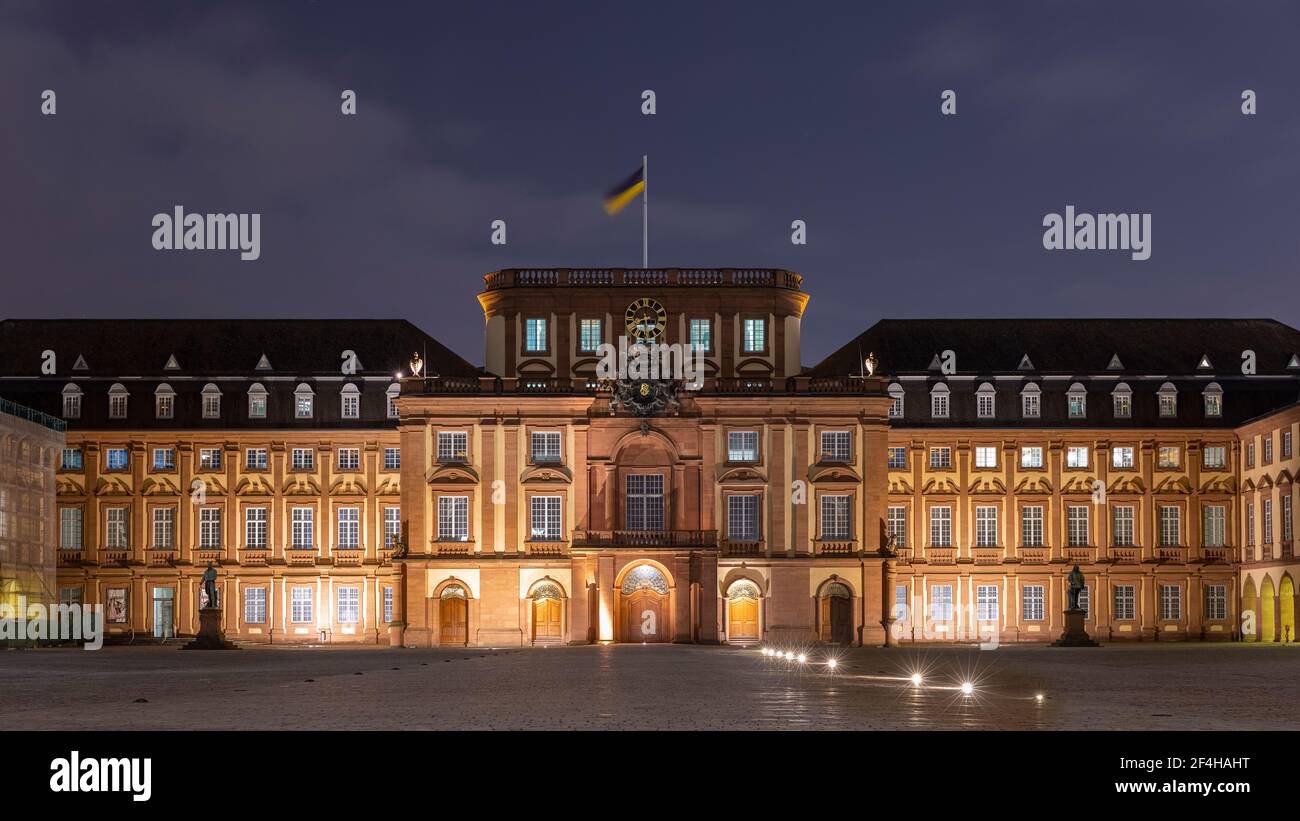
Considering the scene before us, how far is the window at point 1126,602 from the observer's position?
96438 millimetres

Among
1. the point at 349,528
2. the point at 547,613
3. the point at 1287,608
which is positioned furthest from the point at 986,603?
the point at 349,528

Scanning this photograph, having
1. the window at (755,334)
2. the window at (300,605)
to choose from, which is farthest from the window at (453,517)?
the window at (755,334)

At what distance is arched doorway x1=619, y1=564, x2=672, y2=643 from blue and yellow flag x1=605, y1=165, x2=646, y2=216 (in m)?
17.3

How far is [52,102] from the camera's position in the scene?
66.5m

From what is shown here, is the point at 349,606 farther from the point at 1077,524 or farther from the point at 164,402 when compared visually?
the point at 1077,524

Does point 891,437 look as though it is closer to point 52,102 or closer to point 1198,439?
point 1198,439

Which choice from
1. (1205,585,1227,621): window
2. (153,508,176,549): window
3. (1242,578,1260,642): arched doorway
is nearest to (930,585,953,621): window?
(1205,585,1227,621): window

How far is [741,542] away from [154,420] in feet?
105

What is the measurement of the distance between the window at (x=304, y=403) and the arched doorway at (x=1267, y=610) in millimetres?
49523

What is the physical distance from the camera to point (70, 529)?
315ft

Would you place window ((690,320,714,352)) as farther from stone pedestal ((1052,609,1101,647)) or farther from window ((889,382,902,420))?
stone pedestal ((1052,609,1101,647))

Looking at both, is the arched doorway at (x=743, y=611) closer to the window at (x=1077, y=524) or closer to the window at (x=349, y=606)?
the window at (x=1077, y=524)
